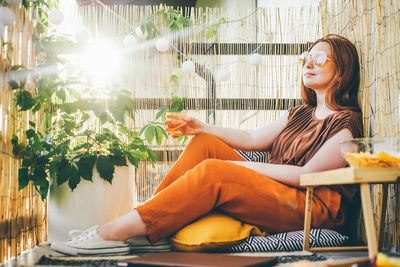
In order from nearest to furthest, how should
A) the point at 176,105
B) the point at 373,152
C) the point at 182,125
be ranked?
the point at 373,152 < the point at 182,125 < the point at 176,105

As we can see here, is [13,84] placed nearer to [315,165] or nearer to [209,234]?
[209,234]

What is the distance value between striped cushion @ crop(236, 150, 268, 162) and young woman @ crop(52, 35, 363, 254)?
1.6 inches

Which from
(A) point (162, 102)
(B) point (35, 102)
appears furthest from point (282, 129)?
(B) point (35, 102)

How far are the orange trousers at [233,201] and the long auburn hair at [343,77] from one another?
43 cm

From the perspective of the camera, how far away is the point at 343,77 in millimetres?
1872

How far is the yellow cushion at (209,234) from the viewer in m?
1.54

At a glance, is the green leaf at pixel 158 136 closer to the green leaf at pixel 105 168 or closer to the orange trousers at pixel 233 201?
the green leaf at pixel 105 168

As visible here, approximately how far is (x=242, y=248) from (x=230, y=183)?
0.87 ft

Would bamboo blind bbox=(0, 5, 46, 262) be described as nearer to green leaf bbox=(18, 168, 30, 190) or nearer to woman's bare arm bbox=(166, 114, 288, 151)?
green leaf bbox=(18, 168, 30, 190)

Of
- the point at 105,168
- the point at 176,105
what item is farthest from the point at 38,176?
the point at 176,105

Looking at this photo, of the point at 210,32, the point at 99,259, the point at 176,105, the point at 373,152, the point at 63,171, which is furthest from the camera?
the point at 210,32

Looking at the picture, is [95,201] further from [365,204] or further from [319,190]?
[365,204]

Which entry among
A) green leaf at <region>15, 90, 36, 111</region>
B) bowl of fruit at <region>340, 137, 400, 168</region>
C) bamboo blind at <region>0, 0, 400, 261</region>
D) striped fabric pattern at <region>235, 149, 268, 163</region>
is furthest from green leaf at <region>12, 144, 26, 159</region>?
bowl of fruit at <region>340, 137, 400, 168</region>

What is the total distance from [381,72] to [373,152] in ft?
1.57
